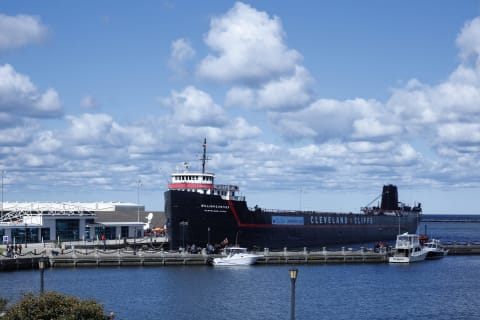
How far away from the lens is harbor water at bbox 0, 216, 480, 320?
45.9 metres

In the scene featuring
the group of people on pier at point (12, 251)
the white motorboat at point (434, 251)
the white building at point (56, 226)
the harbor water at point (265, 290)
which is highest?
the white building at point (56, 226)

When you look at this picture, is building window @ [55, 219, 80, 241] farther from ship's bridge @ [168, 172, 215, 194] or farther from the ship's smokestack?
the ship's smokestack

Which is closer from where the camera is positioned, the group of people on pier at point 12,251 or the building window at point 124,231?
the group of people on pier at point 12,251

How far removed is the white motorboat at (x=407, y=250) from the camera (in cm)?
7769

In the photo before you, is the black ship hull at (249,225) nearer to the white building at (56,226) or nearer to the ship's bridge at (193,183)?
the ship's bridge at (193,183)

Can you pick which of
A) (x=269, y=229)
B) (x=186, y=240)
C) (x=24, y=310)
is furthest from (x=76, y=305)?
(x=269, y=229)

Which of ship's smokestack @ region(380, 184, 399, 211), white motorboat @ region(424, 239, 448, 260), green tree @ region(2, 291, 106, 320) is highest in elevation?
ship's smokestack @ region(380, 184, 399, 211)

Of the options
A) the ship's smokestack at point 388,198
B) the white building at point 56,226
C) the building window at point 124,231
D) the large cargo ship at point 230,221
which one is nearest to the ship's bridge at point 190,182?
the large cargo ship at point 230,221

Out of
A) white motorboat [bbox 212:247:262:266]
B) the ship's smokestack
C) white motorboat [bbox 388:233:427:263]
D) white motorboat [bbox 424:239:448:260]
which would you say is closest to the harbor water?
white motorboat [bbox 212:247:262:266]

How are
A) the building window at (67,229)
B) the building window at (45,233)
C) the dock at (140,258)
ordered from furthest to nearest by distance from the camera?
the building window at (67,229) → the building window at (45,233) → the dock at (140,258)

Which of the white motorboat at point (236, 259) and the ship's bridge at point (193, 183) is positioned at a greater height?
the ship's bridge at point (193, 183)

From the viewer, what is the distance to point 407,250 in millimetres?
79312

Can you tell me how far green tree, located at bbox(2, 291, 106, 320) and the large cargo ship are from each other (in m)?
53.1

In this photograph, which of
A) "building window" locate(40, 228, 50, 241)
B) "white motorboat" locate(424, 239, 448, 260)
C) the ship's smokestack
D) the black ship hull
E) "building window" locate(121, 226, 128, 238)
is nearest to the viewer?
the black ship hull
